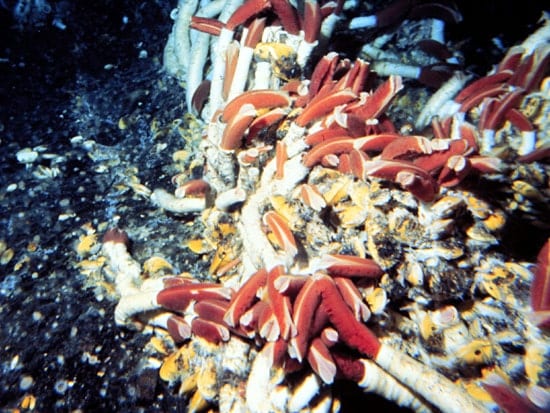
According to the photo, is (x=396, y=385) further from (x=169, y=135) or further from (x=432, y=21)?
(x=432, y=21)

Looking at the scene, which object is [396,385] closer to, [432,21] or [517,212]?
[517,212]

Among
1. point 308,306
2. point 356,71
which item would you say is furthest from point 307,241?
point 356,71

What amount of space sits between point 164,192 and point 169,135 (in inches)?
38.1

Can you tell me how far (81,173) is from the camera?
366 cm

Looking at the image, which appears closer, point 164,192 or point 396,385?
point 396,385

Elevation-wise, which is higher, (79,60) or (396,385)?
(79,60)

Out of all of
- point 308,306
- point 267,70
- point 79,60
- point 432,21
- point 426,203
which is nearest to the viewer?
point 308,306

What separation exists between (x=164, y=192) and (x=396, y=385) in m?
2.55

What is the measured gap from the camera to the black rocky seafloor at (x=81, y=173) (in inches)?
99.5

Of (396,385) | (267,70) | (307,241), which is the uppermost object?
(267,70)

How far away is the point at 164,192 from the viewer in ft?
11.1

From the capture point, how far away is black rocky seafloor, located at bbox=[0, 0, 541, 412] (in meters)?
2.53

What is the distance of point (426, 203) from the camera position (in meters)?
2.17

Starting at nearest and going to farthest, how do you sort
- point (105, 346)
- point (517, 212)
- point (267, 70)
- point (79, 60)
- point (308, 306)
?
point (308, 306), point (517, 212), point (105, 346), point (267, 70), point (79, 60)
